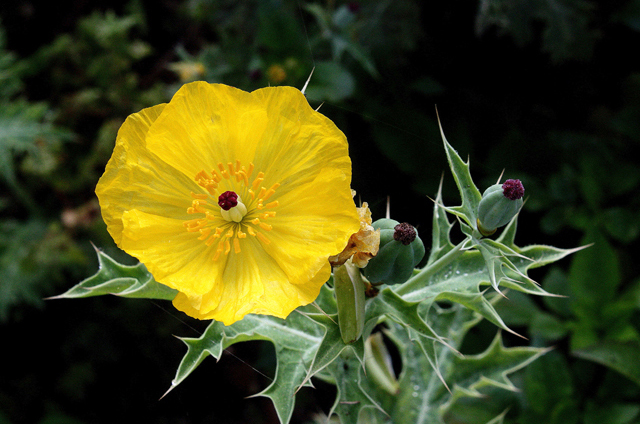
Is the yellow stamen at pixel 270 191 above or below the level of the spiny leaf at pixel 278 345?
above

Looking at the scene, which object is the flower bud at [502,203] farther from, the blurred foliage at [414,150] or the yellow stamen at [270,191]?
the blurred foliage at [414,150]

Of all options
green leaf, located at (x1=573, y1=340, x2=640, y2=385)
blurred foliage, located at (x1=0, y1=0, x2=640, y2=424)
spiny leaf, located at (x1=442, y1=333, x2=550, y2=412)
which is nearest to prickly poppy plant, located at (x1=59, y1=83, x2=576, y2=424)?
spiny leaf, located at (x1=442, y1=333, x2=550, y2=412)

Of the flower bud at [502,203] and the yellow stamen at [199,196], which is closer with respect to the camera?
the flower bud at [502,203]

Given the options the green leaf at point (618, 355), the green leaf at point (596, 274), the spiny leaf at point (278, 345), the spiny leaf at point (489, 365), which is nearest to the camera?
the spiny leaf at point (278, 345)

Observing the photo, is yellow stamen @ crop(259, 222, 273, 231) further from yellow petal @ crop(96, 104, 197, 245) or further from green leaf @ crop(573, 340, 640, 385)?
green leaf @ crop(573, 340, 640, 385)

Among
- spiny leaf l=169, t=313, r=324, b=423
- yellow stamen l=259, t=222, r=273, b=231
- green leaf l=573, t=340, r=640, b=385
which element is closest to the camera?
spiny leaf l=169, t=313, r=324, b=423

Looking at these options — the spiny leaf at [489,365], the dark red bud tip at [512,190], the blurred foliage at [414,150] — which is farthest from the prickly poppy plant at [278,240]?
the blurred foliage at [414,150]

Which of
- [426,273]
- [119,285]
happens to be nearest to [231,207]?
[119,285]

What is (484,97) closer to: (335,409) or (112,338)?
(335,409)

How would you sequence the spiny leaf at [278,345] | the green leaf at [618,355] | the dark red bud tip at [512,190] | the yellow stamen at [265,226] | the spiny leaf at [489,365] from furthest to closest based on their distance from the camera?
the green leaf at [618,355] → the spiny leaf at [489,365] → the yellow stamen at [265,226] → the spiny leaf at [278,345] → the dark red bud tip at [512,190]
